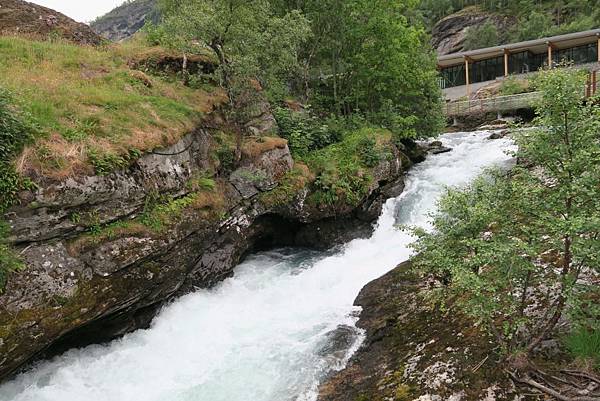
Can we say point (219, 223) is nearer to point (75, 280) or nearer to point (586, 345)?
point (75, 280)

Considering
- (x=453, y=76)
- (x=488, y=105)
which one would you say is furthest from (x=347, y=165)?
(x=453, y=76)

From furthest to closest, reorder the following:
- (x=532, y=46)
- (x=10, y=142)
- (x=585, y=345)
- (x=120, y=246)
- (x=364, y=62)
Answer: (x=532, y=46), (x=364, y=62), (x=120, y=246), (x=10, y=142), (x=585, y=345)

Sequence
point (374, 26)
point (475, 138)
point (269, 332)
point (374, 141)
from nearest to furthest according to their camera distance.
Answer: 1. point (269, 332)
2. point (374, 141)
3. point (374, 26)
4. point (475, 138)

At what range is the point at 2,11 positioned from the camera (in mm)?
14914

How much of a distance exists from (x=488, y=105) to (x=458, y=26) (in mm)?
42143

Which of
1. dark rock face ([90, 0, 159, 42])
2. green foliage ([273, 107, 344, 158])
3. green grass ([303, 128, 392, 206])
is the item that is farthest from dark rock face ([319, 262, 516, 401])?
dark rock face ([90, 0, 159, 42])

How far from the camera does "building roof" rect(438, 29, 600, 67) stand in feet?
129

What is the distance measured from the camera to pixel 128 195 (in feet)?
29.6

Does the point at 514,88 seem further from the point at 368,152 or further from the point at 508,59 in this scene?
the point at 368,152

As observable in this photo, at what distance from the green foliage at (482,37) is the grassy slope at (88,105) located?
183 ft

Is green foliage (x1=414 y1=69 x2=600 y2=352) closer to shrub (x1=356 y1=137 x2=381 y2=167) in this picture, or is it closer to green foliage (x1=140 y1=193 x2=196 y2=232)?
green foliage (x1=140 y1=193 x2=196 y2=232)

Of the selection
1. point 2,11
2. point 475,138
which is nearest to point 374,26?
point 475,138

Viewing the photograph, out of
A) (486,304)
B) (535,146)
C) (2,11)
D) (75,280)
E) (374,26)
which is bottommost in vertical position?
(486,304)

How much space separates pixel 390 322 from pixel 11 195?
25.4ft
